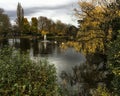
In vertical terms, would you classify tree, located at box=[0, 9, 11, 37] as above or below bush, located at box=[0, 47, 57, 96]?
above

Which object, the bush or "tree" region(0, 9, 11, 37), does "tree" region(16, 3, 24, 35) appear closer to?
"tree" region(0, 9, 11, 37)

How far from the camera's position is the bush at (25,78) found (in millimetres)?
10570

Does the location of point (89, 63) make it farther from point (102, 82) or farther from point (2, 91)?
point (2, 91)

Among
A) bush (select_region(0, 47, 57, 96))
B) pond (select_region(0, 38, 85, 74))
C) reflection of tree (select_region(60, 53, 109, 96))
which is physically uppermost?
bush (select_region(0, 47, 57, 96))

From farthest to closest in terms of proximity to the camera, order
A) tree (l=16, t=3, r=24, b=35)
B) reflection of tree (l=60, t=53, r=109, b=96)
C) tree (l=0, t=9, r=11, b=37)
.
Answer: tree (l=16, t=3, r=24, b=35), tree (l=0, t=9, r=11, b=37), reflection of tree (l=60, t=53, r=109, b=96)

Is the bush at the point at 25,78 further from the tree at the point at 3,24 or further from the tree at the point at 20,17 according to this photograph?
the tree at the point at 20,17

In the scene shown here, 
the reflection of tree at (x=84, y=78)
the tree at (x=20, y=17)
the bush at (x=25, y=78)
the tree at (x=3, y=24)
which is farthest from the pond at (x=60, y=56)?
the tree at (x=20, y=17)

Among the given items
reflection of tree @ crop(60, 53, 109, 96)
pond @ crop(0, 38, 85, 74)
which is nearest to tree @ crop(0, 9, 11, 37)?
pond @ crop(0, 38, 85, 74)

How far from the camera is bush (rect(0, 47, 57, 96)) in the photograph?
10570 millimetres

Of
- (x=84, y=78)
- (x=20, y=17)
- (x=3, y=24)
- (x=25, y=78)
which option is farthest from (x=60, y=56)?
(x=20, y=17)

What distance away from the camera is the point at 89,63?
156 ft

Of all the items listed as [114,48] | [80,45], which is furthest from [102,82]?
[114,48]

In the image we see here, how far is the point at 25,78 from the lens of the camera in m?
11.0

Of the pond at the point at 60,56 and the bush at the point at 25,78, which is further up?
the bush at the point at 25,78
